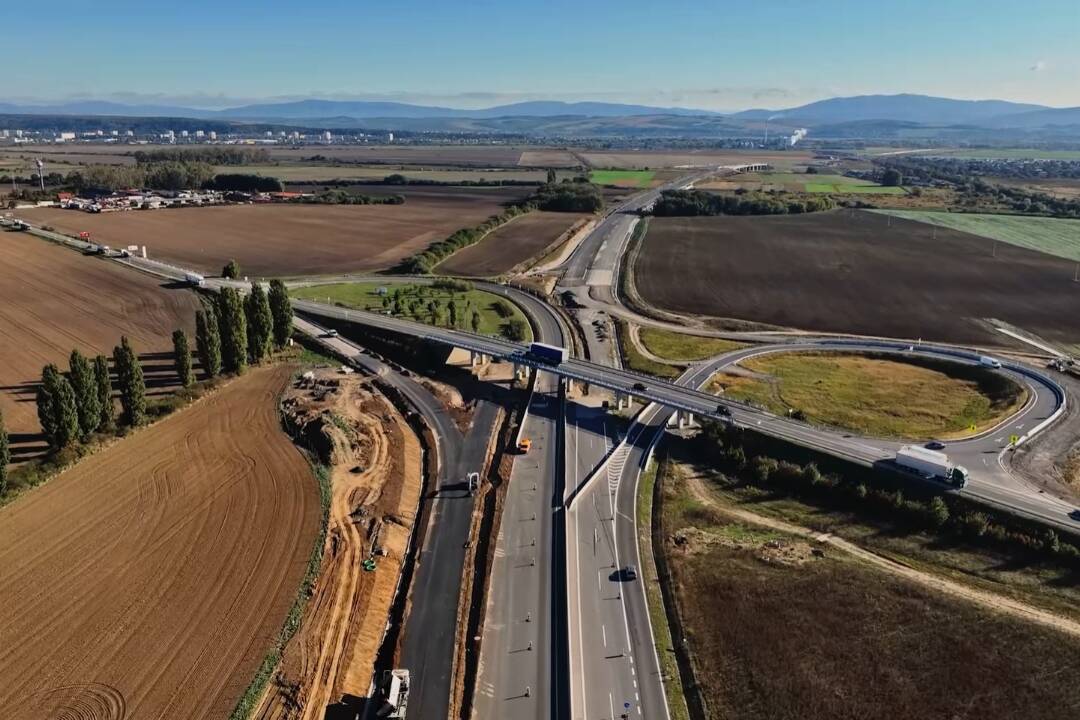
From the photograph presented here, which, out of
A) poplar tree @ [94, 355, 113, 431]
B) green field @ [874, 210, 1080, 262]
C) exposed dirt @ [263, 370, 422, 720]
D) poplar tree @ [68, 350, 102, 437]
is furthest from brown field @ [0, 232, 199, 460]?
green field @ [874, 210, 1080, 262]

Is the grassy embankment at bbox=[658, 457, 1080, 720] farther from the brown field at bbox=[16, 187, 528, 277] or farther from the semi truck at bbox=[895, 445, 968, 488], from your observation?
the brown field at bbox=[16, 187, 528, 277]

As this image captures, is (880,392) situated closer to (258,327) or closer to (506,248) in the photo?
(258,327)

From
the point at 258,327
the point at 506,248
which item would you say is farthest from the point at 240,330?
the point at 506,248

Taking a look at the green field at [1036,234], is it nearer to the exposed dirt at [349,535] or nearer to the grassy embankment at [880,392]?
the grassy embankment at [880,392]

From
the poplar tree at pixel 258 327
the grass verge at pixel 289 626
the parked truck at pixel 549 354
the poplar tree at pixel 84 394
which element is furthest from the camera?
the poplar tree at pixel 258 327

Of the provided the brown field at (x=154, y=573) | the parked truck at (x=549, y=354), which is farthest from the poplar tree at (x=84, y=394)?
the parked truck at (x=549, y=354)

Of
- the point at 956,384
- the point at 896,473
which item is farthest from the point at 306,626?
the point at 956,384

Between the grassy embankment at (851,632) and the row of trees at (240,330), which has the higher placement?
the row of trees at (240,330)
